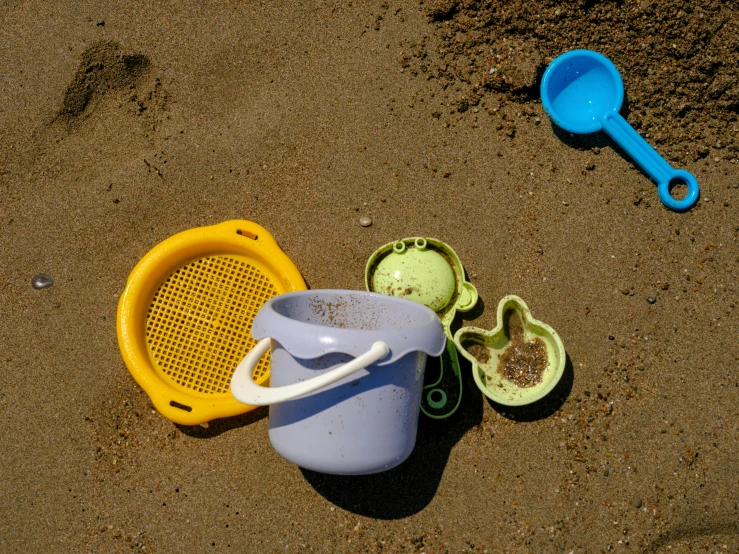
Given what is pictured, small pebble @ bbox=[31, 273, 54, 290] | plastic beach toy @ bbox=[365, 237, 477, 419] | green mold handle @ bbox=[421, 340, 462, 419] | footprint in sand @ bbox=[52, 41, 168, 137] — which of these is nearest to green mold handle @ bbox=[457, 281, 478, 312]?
plastic beach toy @ bbox=[365, 237, 477, 419]

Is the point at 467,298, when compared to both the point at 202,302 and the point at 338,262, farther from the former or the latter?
the point at 202,302

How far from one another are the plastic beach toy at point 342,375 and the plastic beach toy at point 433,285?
0.59 ft

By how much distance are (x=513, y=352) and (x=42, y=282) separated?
142 centimetres

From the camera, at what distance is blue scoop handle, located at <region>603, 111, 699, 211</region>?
59.7 inches

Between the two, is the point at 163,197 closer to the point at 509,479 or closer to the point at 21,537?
the point at 21,537

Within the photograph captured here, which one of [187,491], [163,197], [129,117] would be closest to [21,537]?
[187,491]

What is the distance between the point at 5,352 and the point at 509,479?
1.53 metres

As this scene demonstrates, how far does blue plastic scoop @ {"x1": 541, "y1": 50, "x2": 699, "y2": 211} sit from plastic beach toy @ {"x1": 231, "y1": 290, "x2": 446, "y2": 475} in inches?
31.4

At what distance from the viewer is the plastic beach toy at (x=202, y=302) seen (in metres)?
1.47

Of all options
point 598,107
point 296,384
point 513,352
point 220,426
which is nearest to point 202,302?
point 220,426

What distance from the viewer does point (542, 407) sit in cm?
150

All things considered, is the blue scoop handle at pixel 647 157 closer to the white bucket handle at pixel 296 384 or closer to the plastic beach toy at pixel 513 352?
the plastic beach toy at pixel 513 352

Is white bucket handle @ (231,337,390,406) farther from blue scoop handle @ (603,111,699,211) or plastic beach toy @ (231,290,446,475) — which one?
blue scoop handle @ (603,111,699,211)

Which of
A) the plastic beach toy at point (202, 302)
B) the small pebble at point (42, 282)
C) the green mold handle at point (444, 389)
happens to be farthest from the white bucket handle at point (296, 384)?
the small pebble at point (42, 282)
